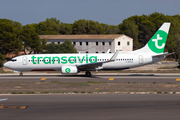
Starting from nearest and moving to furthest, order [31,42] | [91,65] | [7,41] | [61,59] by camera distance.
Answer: [91,65] < [61,59] < [7,41] < [31,42]

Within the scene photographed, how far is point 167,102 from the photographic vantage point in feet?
52.1

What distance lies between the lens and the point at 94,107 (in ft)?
48.0

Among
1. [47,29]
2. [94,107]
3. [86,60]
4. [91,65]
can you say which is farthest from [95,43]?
[94,107]

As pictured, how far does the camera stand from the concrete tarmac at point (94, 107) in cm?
1267

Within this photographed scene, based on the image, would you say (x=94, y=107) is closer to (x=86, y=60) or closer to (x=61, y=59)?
(x=86, y=60)

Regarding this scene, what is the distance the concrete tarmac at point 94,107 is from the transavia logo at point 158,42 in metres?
18.0

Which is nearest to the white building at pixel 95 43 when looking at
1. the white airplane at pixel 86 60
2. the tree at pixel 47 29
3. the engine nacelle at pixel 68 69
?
the tree at pixel 47 29

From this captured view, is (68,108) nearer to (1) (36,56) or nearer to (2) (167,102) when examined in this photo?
(2) (167,102)

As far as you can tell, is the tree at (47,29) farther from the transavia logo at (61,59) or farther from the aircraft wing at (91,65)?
the aircraft wing at (91,65)

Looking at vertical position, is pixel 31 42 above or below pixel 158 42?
above

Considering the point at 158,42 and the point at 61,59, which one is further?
the point at 158,42

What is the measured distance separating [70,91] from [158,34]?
65.0ft

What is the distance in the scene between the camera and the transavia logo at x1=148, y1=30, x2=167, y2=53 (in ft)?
114

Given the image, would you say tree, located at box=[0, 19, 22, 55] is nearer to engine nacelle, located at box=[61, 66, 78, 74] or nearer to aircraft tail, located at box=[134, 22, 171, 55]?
engine nacelle, located at box=[61, 66, 78, 74]
